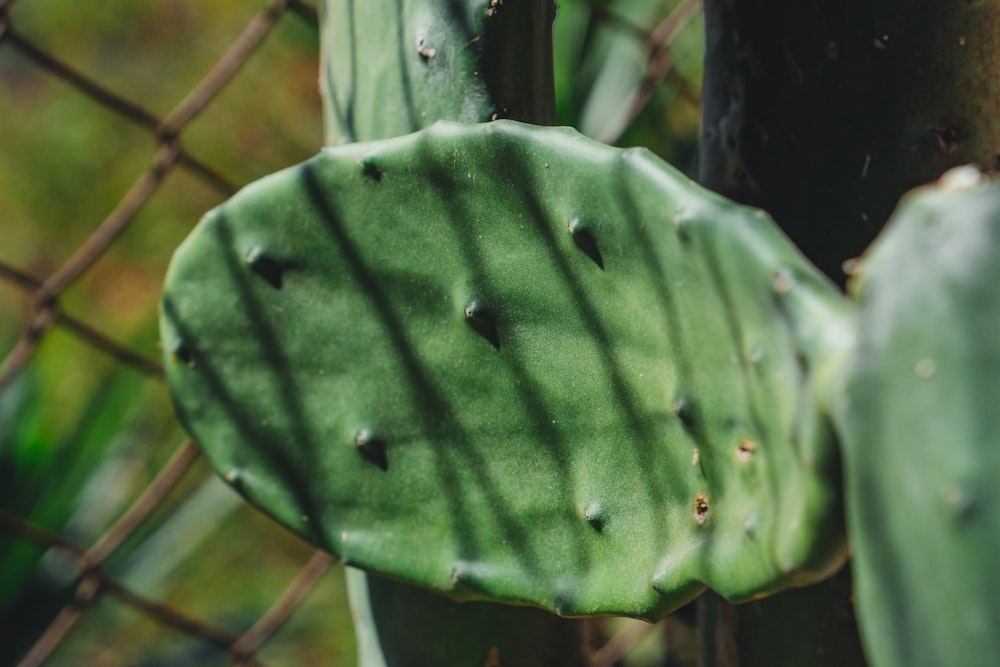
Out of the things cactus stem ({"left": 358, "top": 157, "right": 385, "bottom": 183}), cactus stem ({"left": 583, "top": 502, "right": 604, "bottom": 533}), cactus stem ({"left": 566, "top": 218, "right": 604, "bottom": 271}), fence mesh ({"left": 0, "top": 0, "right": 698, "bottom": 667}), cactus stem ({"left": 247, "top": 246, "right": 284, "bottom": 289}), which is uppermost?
cactus stem ({"left": 358, "top": 157, "right": 385, "bottom": 183})

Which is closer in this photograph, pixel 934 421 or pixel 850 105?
pixel 934 421

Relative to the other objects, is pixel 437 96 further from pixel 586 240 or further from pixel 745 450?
pixel 745 450

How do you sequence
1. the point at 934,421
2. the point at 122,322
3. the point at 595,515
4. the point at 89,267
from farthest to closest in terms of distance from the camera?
the point at 122,322
the point at 89,267
the point at 595,515
the point at 934,421

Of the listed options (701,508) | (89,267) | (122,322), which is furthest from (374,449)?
(122,322)

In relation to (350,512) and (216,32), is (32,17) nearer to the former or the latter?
(216,32)

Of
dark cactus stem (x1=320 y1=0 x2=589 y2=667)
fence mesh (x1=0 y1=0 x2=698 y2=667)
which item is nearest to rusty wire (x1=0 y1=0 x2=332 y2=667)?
fence mesh (x1=0 y1=0 x2=698 y2=667)

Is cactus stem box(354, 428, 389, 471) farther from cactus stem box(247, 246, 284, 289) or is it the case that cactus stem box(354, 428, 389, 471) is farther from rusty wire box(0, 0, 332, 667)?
rusty wire box(0, 0, 332, 667)

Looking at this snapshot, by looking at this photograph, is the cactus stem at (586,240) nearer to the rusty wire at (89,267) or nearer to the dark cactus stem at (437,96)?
the dark cactus stem at (437,96)

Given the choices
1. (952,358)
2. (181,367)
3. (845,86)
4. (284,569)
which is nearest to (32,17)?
(284,569)
